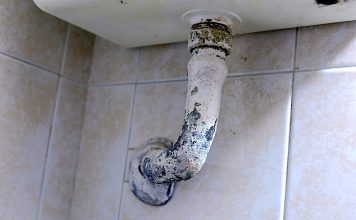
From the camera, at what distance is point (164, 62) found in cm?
80

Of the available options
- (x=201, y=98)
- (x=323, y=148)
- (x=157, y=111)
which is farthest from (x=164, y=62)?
(x=323, y=148)

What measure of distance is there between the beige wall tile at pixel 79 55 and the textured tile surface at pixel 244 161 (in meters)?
0.27

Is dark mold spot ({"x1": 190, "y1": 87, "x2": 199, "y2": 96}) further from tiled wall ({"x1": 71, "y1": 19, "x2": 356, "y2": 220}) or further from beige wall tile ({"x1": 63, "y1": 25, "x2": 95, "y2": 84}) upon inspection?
beige wall tile ({"x1": 63, "y1": 25, "x2": 95, "y2": 84})

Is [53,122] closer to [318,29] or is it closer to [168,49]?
[168,49]

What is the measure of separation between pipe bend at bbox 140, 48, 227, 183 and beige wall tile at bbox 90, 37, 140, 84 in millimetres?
205

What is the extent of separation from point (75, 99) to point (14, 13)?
17 cm

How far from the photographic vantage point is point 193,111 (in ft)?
2.10

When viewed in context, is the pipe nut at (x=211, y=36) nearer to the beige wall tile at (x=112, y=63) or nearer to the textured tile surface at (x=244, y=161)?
the textured tile surface at (x=244, y=161)

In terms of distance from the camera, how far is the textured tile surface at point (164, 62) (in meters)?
0.78

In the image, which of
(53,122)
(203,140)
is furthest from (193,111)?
(53,122)

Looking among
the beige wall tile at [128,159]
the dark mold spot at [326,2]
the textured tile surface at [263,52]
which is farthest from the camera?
the beige wall tile at [128,159]

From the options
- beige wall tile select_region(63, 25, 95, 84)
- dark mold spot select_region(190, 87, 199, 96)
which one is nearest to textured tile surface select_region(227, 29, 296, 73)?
dark mold spot select_region(190, 87, 199, 96)

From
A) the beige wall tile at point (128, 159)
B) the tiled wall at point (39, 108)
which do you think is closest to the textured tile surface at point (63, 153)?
the tiled wall at point (39, 108)

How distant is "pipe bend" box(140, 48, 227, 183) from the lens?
634 millimetres
